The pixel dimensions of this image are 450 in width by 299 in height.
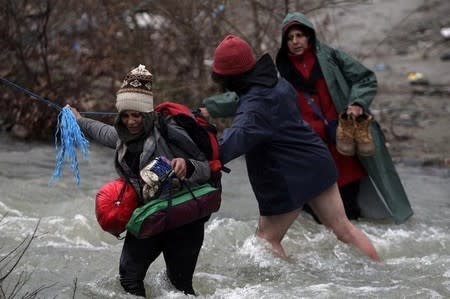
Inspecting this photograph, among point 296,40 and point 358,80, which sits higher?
point 296,40

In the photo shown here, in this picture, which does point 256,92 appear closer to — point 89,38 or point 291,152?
point 291,152

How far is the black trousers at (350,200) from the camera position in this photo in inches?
318

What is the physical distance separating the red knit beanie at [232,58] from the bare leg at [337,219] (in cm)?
110

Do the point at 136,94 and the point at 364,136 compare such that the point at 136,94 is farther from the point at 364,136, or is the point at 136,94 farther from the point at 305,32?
the point at 364,136

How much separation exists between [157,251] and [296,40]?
241cm

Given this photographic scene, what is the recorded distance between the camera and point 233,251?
7.21 m

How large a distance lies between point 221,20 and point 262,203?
5330 millimetres

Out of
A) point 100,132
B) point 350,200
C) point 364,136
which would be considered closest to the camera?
point 100,132

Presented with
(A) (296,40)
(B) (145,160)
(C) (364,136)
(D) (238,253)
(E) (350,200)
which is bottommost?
(E) (350,200)

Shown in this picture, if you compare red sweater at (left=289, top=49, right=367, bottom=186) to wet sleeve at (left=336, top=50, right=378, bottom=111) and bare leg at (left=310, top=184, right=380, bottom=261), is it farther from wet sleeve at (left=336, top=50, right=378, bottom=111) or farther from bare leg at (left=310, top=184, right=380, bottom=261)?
bare leg at (left=310, top=184, right=380, bottom=261)

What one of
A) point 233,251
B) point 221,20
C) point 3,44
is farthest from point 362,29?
point 233,251

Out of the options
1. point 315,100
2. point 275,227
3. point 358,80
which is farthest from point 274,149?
point 358,80

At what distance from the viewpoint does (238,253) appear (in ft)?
23.0

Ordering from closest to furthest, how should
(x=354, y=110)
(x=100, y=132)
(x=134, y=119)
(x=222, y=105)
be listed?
(x=134, y=119)
(x=100, y=132)
(x=222, y=105)
(x=354, y=110)
